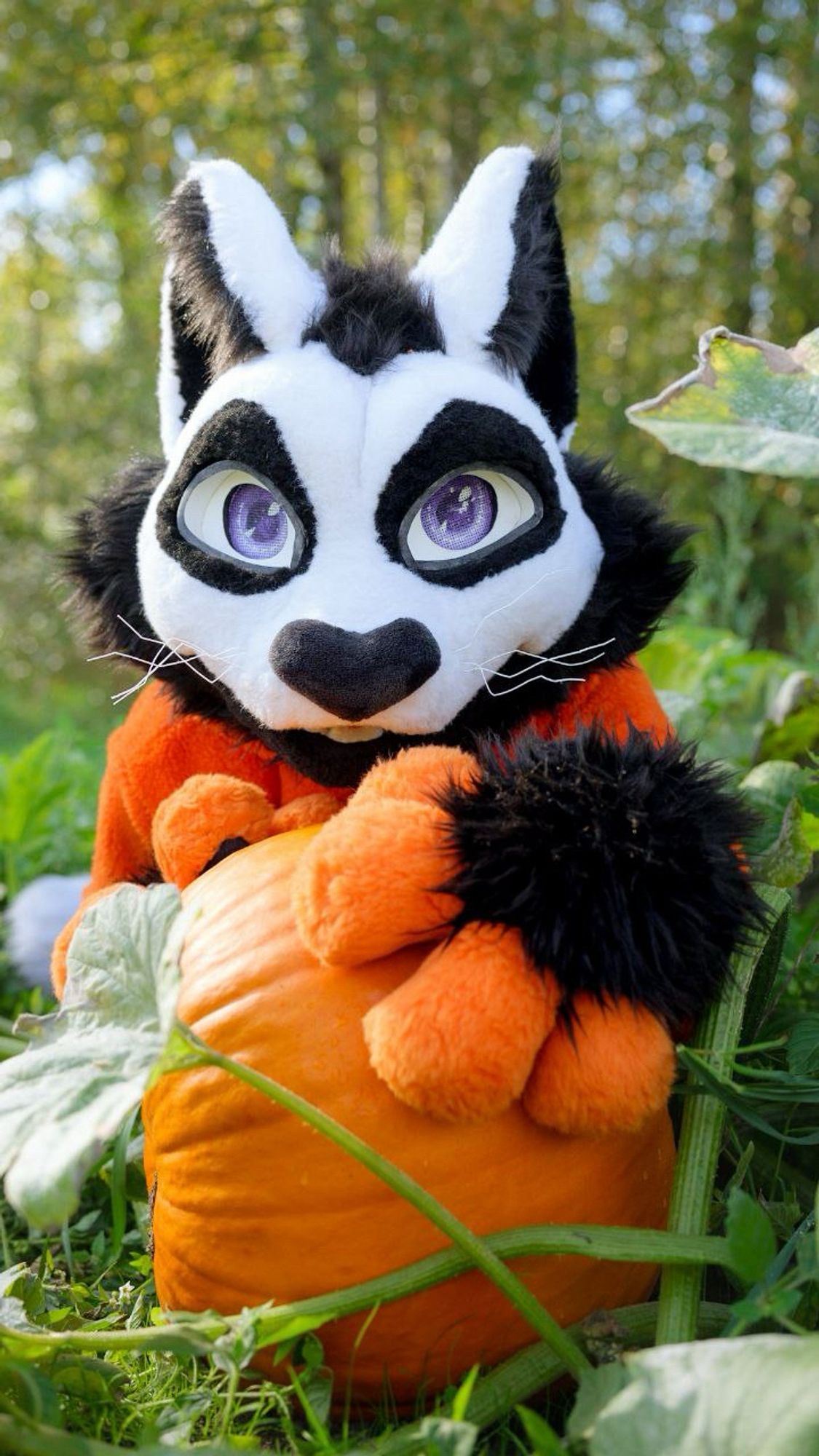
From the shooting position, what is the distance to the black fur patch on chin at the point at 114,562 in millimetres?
1347

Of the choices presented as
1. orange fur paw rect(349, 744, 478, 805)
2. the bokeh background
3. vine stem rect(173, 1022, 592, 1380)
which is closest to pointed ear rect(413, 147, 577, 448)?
orange fur paw rect(349, 744, 478, 805)

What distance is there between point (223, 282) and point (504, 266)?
0.91ft

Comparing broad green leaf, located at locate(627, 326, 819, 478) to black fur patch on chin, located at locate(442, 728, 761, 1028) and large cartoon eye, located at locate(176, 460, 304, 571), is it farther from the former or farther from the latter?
large cartoon eye, located at locate(176, 460, 304, 571)

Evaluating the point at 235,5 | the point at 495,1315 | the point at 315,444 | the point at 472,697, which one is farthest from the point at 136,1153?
the point at 235,5

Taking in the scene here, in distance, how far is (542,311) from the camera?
1265 mm

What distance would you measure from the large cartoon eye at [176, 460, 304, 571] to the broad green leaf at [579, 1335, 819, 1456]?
0.73 meters

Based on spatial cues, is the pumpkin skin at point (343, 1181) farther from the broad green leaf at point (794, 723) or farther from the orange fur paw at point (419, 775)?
the broad green leaf at point (794, 723)

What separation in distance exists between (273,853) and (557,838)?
0.92 feet

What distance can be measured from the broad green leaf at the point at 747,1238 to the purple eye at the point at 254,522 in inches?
27.4

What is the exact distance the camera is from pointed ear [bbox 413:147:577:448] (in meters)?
1.21

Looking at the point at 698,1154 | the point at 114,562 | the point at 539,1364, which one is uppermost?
the point at 114,562

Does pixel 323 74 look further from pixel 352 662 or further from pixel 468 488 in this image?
pixel 352 662

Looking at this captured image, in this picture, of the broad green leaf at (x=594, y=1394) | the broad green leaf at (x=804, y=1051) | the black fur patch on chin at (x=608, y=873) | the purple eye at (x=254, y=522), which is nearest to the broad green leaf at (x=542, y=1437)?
the broad green leaf at (x=594, y=1394)

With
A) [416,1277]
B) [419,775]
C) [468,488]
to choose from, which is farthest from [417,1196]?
[468,488]
